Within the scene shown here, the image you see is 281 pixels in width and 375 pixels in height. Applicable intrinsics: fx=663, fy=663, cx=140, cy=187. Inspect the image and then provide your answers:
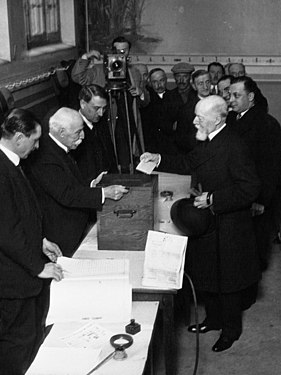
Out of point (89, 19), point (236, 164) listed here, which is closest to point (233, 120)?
point (236, 164)

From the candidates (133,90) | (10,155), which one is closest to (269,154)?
(133,90)

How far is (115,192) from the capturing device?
4.04 m

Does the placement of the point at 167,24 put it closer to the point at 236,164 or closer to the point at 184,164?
the point at 184,164

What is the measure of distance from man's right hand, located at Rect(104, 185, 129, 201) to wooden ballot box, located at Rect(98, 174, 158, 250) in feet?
0.08

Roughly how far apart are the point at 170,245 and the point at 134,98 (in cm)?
344

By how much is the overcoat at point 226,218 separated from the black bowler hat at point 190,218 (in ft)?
0.38

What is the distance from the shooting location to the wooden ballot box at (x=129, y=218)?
13.3 ft

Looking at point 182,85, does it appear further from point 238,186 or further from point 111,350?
point 111,350

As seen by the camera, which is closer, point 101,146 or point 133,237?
point 133,237

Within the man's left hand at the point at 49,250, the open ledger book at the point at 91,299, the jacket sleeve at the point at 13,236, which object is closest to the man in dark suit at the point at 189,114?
the man's left hand at the point at 49,250

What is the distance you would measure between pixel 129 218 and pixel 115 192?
0.61ft

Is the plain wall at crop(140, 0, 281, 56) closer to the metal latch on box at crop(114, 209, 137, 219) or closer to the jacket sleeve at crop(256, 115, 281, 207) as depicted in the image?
the jacket sleeve at crop(256, 115, 281, 207)

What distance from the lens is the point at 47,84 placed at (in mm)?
7559

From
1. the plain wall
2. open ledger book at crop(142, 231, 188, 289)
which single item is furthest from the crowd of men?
the plain wall
